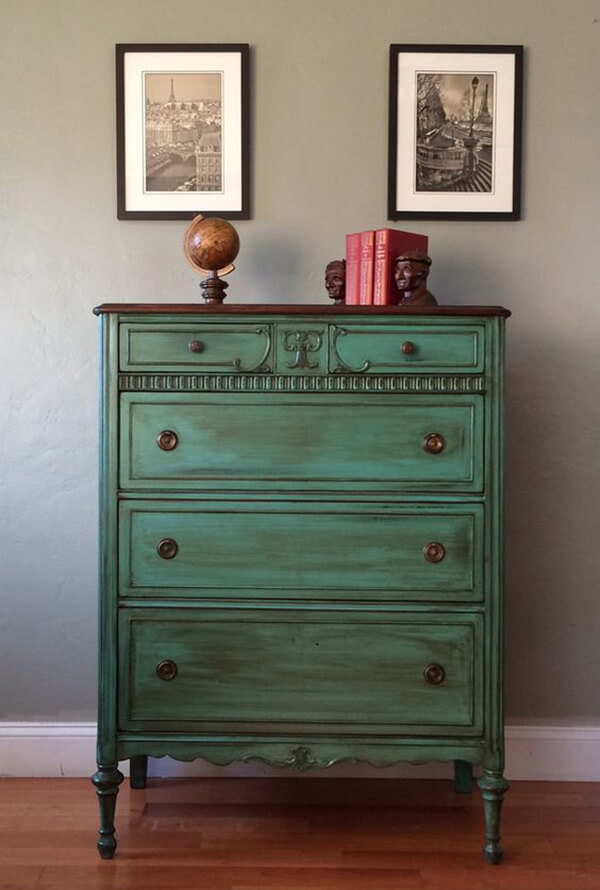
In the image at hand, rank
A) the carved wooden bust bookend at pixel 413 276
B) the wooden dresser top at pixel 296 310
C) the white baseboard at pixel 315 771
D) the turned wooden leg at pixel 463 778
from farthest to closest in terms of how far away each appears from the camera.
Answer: the white baseboard at pixel 315 771
the turned wooden leg at pixel 463 778
the carved wooden bust bookend at pixel 413 276
the wooden dresser top at pixel 296 310

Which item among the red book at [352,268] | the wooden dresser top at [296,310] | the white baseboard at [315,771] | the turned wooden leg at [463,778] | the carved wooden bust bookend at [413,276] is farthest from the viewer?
the white baseboard at [315,771]

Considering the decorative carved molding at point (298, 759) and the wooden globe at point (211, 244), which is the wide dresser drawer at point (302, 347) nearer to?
the wooden globe at point (211, 244)

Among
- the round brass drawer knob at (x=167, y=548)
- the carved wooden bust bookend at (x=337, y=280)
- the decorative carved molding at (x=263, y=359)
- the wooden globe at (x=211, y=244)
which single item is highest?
the wooden globe at (x=211, y=244)

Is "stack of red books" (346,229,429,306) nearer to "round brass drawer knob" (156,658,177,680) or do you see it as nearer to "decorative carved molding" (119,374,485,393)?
"decorative carved molding" (119,374,485,393)

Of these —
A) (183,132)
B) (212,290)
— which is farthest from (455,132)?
(212,290)

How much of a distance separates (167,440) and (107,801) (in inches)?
38.9

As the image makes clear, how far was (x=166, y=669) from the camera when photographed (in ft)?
8.20

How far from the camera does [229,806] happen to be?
9.45ft

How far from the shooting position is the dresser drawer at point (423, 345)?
2443mm

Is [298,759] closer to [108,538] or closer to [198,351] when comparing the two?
[108,538]

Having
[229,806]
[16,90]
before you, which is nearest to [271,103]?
[16,90]

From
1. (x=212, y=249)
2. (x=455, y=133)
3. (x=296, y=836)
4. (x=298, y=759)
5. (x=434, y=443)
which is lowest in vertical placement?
(x=296, y=836)

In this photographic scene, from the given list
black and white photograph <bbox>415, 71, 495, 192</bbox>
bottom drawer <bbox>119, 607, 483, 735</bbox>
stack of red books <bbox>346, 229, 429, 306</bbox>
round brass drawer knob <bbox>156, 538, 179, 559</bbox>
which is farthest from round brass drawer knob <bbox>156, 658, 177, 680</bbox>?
black and white photograph <bbox>415, 71, 495, 192</bbox>

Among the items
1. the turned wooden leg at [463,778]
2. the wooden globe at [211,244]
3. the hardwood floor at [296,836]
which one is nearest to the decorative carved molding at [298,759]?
the hardwood floor at [296,836]
